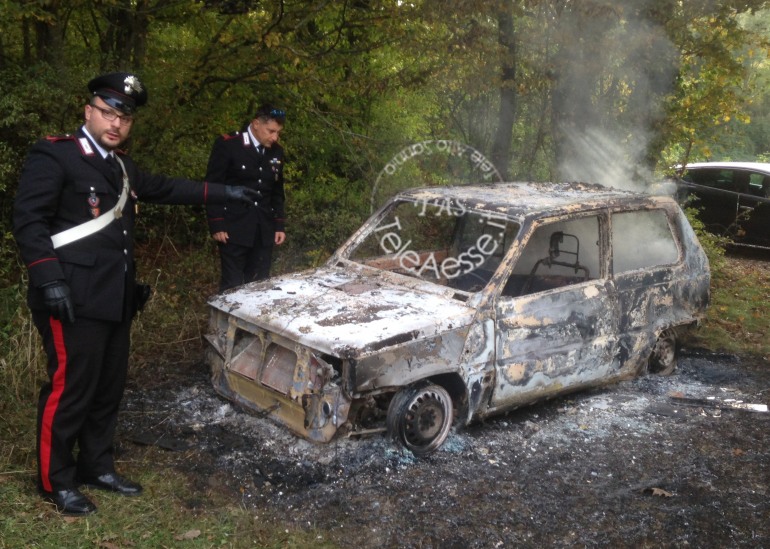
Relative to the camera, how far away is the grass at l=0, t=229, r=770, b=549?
346cm

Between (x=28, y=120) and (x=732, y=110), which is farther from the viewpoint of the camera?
(x=732, y=110)

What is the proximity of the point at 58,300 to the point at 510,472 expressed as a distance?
2562 mm

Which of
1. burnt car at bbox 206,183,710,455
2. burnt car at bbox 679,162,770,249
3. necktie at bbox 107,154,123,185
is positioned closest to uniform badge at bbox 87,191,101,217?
necktie at bbox 107,154,123,185

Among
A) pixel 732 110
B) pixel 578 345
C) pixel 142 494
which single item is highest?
pixel 732 110

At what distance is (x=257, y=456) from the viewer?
14.2 feet

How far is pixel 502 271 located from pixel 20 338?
11.4 feet

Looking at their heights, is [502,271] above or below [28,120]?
below

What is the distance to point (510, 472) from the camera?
14.2 ft

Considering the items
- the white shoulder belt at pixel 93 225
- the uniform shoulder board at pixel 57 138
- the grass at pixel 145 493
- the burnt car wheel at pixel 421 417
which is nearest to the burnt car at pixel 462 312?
the burnt car wheel at pixel 421 417

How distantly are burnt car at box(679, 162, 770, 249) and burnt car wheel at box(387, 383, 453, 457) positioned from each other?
25.8 feet

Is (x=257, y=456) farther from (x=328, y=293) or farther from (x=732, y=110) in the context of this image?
(x=732, y=110)

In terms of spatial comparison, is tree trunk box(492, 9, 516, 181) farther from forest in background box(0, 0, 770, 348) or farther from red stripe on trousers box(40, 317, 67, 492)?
red stripe on trousers box(40, 317, 67, 492)

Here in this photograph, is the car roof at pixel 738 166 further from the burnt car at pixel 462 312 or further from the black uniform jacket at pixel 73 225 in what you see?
the black uniform jacket at pixel 73 225

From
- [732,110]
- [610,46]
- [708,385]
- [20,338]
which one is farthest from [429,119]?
[20,338]
